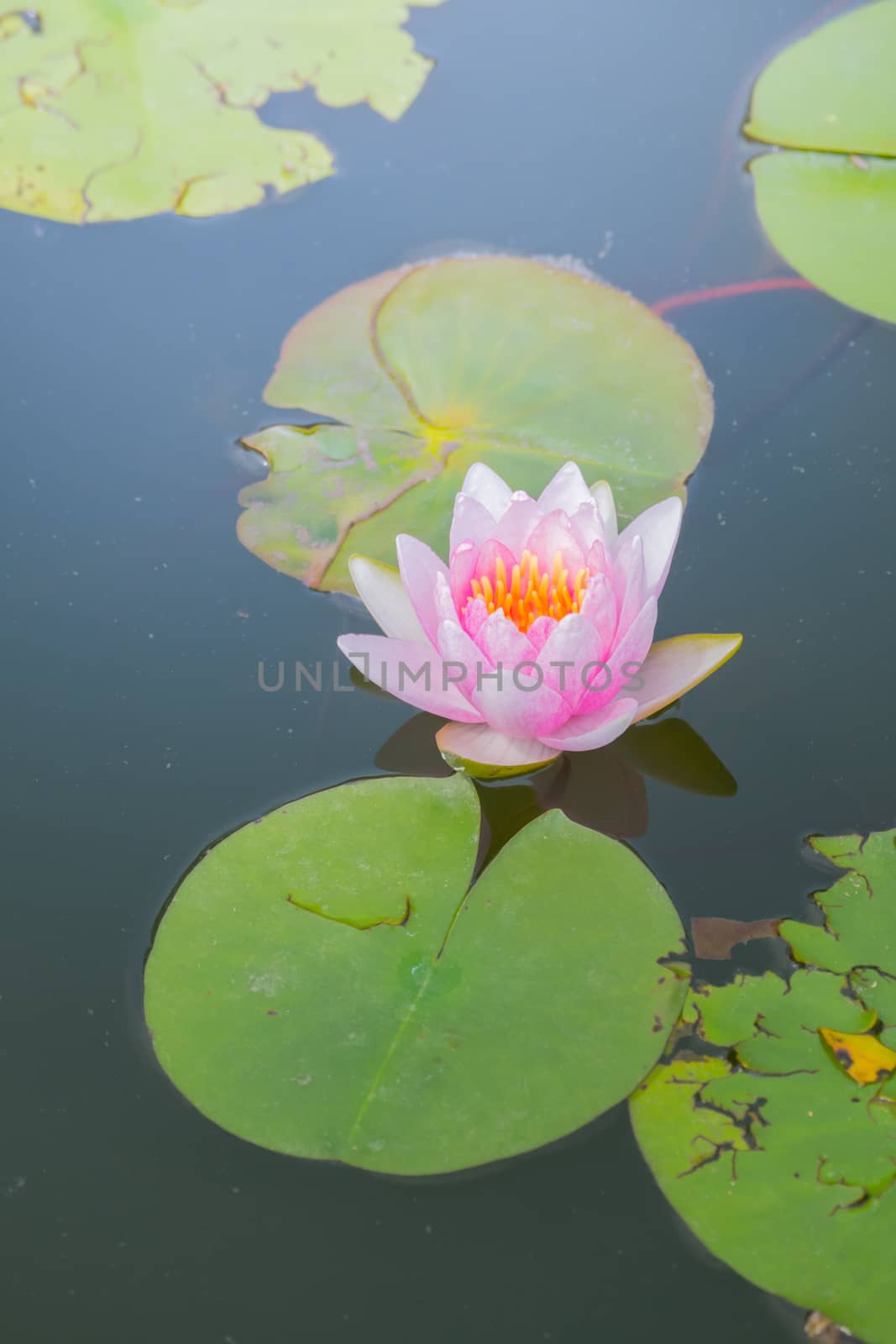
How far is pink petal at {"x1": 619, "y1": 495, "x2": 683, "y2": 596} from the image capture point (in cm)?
176

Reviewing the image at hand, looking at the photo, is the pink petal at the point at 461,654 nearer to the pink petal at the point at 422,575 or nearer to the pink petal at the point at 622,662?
the pink petal at the point at 422,575

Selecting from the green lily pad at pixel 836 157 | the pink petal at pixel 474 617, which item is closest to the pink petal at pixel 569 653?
the pink petal at pixel 474 617

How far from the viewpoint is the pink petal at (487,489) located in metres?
1.86

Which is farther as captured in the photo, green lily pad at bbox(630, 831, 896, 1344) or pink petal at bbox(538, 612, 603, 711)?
pink petal at bbox(538, 612, 603, 711)

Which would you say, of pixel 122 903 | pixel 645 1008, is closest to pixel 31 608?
pixel 122 903

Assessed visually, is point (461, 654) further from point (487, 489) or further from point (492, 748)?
point (487, 489)

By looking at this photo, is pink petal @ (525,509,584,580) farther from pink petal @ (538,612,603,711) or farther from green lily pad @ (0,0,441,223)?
green lily pad @ (0,0,441,223)

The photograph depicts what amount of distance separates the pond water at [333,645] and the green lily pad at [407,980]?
0.27 ft

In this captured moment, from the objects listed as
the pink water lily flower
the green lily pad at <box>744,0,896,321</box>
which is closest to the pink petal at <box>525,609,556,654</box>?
the pink water lily flower

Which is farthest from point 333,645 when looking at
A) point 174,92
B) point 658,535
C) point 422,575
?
point 174,92

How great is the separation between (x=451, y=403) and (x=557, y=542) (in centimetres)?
66

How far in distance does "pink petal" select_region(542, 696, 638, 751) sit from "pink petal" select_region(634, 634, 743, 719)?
0.04 meters

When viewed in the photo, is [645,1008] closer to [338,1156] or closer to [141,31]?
[338,1156]

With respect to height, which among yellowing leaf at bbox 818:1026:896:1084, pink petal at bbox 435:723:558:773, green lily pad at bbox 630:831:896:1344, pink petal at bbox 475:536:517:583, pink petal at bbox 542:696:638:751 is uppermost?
pink petal at bbox 475:536:517:583
